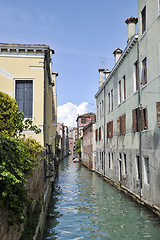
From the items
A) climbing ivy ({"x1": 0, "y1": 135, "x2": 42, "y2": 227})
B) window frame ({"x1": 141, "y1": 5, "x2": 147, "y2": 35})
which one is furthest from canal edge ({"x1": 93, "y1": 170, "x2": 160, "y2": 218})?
window frame ({"x1": 141, "y1": 5, "x2": 147, "y2": 35})

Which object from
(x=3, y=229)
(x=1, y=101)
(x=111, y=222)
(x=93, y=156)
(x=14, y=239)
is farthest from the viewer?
(x=93, y=156)

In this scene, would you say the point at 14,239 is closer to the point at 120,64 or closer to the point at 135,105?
the point at 135,105

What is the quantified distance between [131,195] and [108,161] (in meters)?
7.56

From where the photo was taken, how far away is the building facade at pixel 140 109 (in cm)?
1012

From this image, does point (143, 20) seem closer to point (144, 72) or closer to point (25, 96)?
point (144, 72)

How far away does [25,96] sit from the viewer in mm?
13078

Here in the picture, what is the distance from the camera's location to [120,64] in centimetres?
1625

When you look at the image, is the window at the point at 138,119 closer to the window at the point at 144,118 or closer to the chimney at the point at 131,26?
the window at the point at 144,118

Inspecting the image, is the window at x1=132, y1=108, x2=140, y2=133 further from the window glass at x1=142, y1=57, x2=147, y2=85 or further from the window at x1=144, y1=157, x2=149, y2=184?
the window at x1=144, y1=157, x2=149, y2=184

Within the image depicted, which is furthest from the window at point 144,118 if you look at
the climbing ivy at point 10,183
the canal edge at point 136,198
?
the climbing ivy at point 10,183

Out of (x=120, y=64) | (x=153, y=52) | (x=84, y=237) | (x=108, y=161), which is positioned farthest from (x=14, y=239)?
(x=108, y=161)

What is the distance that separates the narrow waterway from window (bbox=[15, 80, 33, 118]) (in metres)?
4.89

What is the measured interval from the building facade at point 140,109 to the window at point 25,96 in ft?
17.3

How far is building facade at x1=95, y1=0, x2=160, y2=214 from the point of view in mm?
10125
